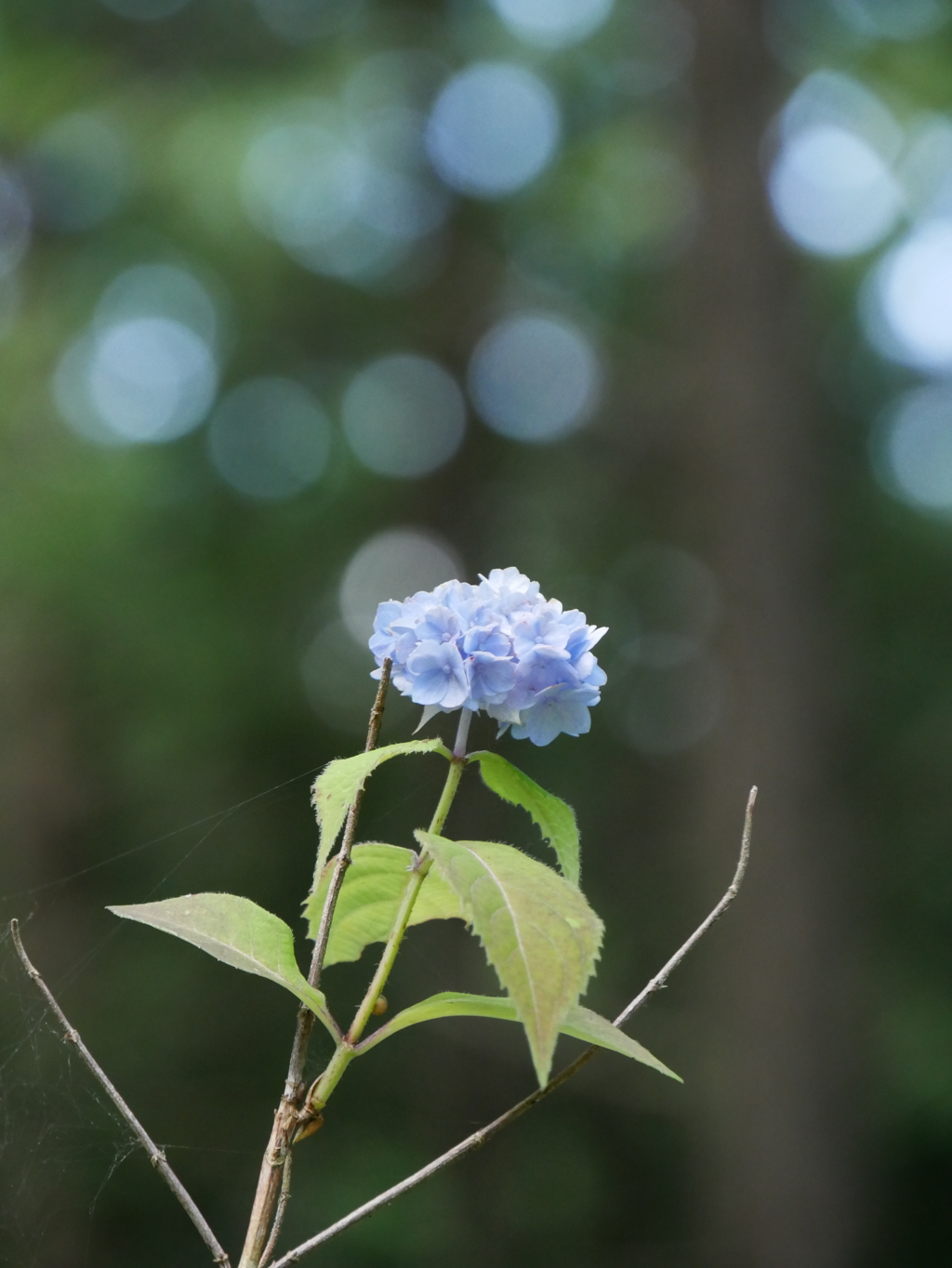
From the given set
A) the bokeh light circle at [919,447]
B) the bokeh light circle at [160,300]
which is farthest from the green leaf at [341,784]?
the bokeh light circle at [919,447]

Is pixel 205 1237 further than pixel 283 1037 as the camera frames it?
No

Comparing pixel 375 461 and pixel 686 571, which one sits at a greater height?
pixel 375 461

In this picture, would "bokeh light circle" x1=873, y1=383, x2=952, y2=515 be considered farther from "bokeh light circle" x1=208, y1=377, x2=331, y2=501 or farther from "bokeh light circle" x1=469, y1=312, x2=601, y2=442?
"bokeh light circle" x1=208, y1=377, x2=331, y2=501

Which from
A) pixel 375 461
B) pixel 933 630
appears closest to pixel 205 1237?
pixel 375 461

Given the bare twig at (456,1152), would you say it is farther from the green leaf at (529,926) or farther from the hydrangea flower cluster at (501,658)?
the hydrangea flower cluster at (501,658)

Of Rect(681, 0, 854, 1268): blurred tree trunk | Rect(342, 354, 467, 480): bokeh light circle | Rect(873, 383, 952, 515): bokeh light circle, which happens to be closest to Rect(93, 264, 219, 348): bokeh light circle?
Rect(342, 354, 467, 480): bokeh light circle

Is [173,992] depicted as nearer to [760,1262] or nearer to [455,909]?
[760,1262]
